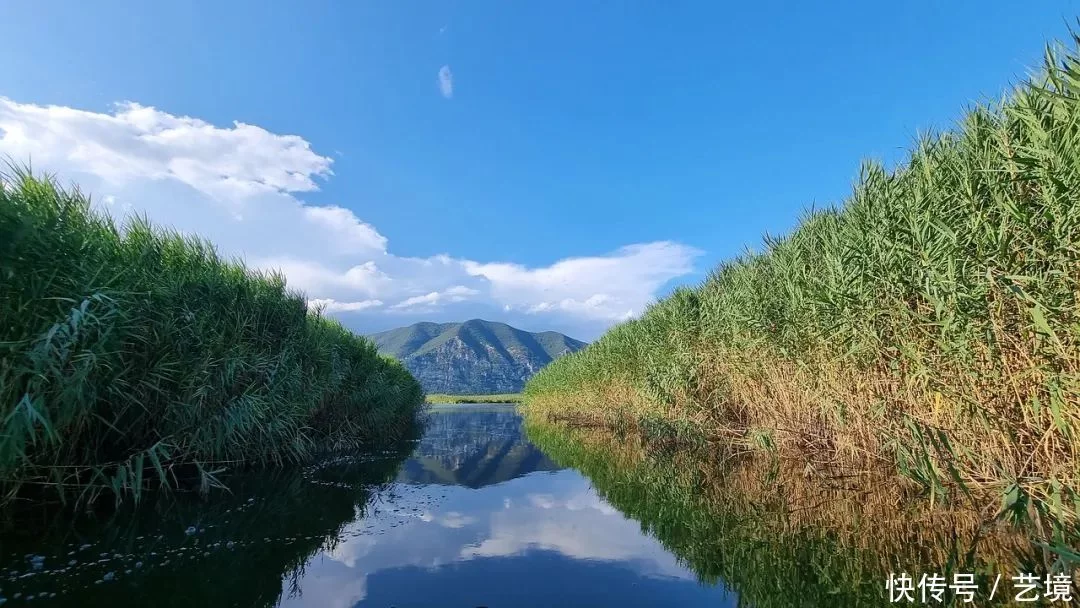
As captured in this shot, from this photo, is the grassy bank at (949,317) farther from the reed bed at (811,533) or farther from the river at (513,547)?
the river at (513,547)

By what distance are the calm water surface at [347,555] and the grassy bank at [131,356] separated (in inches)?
39.3

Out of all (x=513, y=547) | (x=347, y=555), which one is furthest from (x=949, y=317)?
(x=347, y=555)

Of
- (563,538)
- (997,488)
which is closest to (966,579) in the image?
(997,488)

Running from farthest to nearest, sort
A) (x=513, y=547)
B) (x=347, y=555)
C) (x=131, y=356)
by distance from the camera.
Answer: (x=131, y=356) → (x=513, y=547) → (x=347, y=555)

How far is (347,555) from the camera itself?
5980 millimetres

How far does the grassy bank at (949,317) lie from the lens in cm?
504

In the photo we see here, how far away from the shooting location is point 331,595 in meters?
4.82

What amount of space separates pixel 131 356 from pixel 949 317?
→ 11.9 m

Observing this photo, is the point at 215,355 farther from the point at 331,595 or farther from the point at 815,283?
the point at 815,283

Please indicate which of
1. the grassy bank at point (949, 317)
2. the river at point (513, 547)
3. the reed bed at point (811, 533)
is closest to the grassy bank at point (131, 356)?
the river at point (513, 547)

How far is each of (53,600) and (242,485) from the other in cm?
591

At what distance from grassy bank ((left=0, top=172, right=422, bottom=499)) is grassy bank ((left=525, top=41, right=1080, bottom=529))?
31.7ft

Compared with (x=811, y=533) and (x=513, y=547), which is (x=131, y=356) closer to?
(x=513, y=547)

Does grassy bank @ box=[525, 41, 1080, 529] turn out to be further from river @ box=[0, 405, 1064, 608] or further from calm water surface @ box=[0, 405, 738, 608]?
calm water surface @ box=[0, 405, 738, 608]
